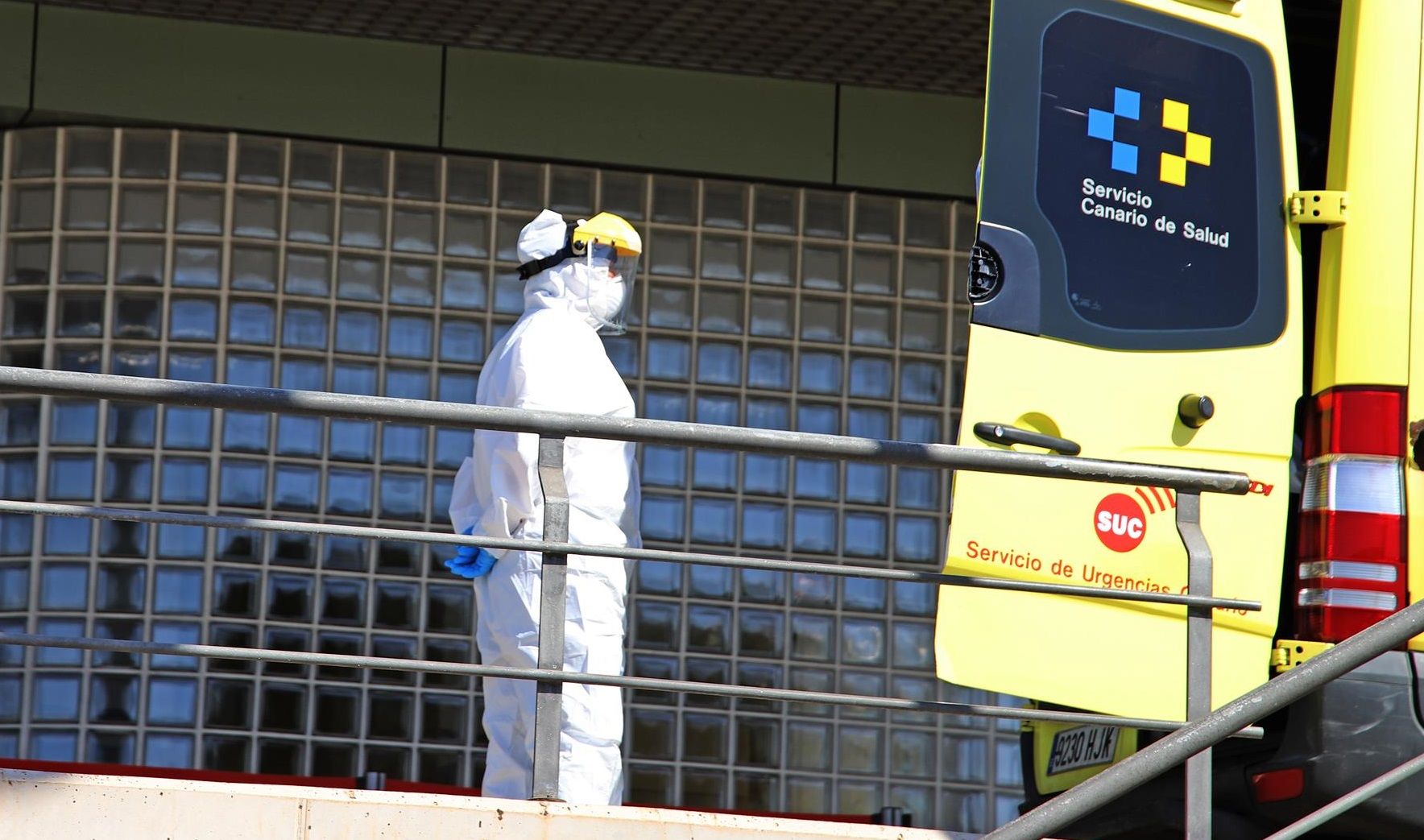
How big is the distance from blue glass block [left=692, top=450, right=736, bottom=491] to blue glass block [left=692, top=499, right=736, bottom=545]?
0.05m

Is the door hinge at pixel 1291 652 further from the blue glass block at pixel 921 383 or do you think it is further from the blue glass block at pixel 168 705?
the blue glass block at pixel 168 705

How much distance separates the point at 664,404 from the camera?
662cm

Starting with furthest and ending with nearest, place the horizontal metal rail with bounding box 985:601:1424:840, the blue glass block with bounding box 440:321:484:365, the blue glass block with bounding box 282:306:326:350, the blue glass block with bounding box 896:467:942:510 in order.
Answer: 1. the blue glass block with bounding box 896:467:942:510
2. the blue glass block with bounding box 440:321:484:365
3. the blue glass block with bounding box 282:306:326:350
4. the horizontal metal rail with bounding box 985:601:1424:840

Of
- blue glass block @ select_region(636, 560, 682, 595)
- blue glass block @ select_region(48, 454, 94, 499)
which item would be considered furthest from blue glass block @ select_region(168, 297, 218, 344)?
blue glass block @ select_region(636, 560, 682, 595)

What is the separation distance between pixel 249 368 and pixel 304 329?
0.73 ft

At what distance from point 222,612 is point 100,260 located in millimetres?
1216

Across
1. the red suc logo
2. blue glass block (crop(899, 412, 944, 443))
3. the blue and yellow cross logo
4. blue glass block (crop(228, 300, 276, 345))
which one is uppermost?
the blue and yellow cross logo

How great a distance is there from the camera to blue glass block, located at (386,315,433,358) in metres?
6.48

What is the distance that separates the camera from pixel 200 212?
20.9ft

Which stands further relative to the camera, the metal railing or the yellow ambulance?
the yellow ambulance

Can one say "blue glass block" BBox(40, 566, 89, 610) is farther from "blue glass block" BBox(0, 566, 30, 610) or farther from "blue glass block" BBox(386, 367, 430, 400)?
"blue glass block" BBox(386, 367, 430, 400)

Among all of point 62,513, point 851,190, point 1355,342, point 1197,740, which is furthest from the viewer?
point 851,190

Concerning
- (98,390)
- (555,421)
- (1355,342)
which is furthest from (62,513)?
(1355,342)

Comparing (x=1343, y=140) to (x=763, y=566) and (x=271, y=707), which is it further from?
(x=271, y=707)
